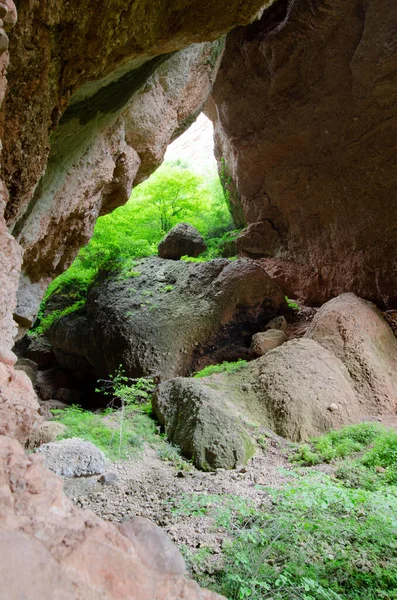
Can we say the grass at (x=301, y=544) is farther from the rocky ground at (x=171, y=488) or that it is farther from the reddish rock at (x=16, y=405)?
the reddish rock at (x=16, y=405)

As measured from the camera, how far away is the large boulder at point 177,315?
1117cm

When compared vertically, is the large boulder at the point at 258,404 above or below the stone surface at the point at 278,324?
below

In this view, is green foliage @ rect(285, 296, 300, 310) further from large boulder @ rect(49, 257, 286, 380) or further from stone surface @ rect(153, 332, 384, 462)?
stone surface @ rect(153, 332, 384, 462)

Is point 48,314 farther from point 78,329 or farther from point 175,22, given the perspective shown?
point 175,22

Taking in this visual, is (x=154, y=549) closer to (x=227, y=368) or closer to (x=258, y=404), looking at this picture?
(x=258, y=404)

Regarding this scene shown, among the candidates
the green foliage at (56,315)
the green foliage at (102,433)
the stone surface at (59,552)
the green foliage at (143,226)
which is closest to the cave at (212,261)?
the stone surface at (59,552)

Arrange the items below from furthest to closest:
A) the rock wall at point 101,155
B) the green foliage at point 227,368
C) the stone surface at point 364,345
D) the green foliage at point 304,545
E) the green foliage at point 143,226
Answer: the green foliage at point 143,226, the green foliage at point 227,368, the stone surface at point 364,345, the rock wall at point 101,155, the green foliage at point 304,545

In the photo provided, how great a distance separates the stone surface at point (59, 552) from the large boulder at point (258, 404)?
4.42 m

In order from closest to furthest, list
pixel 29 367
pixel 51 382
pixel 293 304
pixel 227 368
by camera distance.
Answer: pixel 227 368
pixel 293 304
pixel 29 367
pixel 51 382

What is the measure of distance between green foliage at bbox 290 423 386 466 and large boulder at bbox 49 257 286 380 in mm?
4848

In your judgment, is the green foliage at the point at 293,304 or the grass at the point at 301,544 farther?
the green foliage at the point at 293,304

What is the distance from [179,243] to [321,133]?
5.80 m

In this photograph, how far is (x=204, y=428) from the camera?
19.8 feet

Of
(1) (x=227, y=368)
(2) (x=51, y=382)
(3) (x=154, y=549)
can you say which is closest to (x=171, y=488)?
(3) (x=154, y=549)
